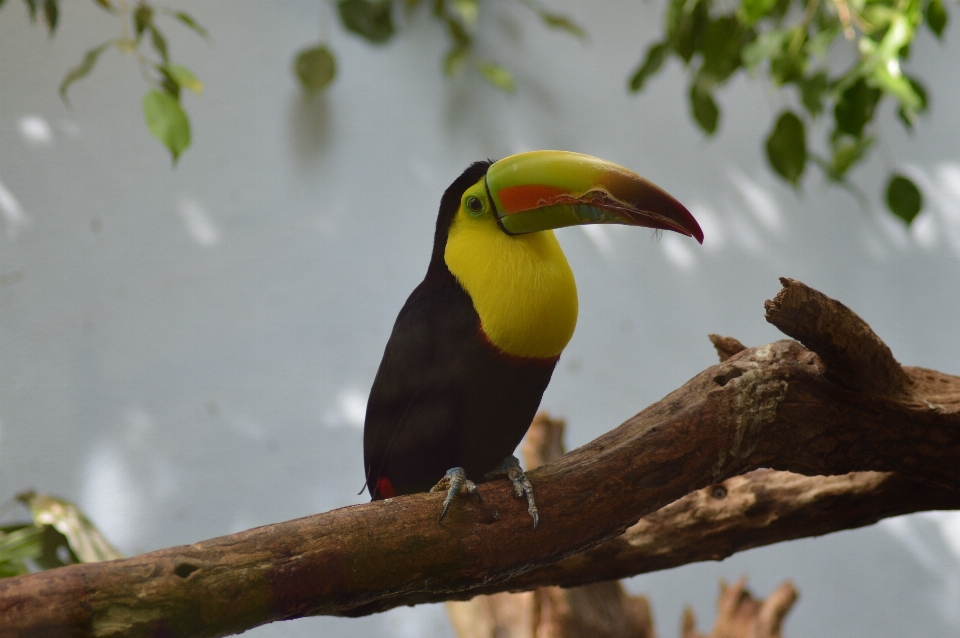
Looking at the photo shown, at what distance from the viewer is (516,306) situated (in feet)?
4.18

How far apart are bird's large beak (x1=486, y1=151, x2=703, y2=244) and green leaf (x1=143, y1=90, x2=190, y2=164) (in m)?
0.66

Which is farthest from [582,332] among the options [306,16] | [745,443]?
[306,16]

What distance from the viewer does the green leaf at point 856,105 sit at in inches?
67.6

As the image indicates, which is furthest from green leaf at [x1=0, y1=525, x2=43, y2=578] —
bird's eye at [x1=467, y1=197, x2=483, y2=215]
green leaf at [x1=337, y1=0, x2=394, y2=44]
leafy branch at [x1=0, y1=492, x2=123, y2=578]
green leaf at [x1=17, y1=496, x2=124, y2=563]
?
green leaf at [x1=337, y1=0, x2=394, y2=44]

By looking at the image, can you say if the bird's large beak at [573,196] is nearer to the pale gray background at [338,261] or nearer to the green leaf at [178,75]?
the green leaf at [178,75]

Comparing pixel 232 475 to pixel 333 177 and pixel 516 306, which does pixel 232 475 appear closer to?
pixel 333 177

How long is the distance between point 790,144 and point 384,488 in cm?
123

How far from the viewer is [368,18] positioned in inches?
91.6

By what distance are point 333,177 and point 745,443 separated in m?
1.48

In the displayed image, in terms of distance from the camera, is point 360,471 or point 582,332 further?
point 582,332

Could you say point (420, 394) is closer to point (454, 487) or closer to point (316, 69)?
point (454, 487)

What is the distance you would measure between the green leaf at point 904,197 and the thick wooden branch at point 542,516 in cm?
57

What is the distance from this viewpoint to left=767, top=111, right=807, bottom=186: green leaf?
1.80 m

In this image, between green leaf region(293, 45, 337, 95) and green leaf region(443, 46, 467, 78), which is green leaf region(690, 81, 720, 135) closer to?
green leaf region(443, 46, 467, 78)
